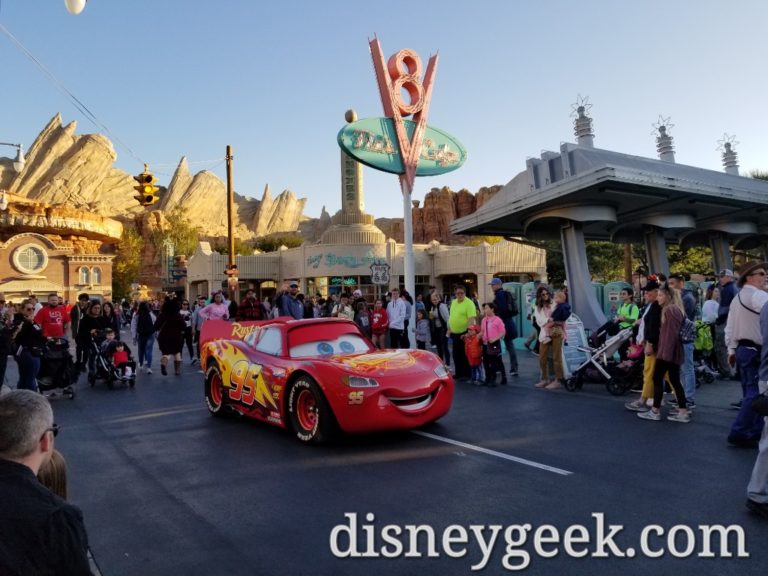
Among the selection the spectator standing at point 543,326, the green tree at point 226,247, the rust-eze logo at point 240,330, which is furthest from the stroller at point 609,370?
the green tree at point 226,247

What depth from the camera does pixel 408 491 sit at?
185 inches

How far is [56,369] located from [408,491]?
26.3 feet

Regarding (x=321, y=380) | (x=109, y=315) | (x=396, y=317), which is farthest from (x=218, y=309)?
(x=321, y=380)

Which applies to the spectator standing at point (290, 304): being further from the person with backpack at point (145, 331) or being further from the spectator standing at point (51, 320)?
the spectator standing at point (51, 320)

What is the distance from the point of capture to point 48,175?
10912 cm

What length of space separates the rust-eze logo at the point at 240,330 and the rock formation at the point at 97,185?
92678 millimetres

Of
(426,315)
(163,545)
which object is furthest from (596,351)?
(163,545)

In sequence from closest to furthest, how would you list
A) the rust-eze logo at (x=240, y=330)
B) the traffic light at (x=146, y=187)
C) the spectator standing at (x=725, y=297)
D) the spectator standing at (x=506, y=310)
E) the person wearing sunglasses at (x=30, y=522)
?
the person wearing sunglasses at (x=30, y=522) < the rust-eze logo at (x=240, y=330) < the spectator standing at (x=725, y=297) < the spectator standing at (x=506, y=310) < the traffic light at (x=146, y=187)

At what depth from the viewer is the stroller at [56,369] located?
9.87 metres

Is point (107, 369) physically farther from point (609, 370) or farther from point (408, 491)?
point (609, 370)

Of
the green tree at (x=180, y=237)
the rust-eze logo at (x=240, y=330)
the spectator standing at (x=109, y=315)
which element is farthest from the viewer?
the green tree at (x=180, y=237)

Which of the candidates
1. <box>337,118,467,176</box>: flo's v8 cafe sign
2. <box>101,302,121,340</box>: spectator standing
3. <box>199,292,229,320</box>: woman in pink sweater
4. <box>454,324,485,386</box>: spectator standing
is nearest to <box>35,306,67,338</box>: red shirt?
<box>101,302,121,340</box>: spectator standing

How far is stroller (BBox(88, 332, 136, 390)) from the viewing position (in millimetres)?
11219

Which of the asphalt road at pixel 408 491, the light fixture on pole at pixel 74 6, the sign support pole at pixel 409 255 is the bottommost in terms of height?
the asphalt road at pixel 408 491
